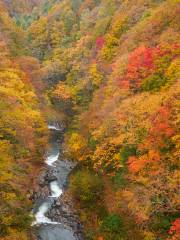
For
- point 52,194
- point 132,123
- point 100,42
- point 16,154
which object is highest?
point 100,42

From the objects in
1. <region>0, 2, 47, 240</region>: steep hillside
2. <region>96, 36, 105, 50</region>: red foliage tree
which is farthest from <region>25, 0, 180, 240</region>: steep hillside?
<region>0, 2, 47, 240</region>: steep hillside

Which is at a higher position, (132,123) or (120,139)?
(132,123)

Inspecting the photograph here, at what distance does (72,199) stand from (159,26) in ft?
87.3

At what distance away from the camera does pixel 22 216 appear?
31.0 meters

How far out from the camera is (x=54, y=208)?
124 ft

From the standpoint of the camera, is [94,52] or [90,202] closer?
[90,202]

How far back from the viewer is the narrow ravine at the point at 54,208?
34188mm

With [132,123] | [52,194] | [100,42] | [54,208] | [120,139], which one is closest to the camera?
[132,123]

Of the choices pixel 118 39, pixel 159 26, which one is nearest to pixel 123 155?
pixel 159 26

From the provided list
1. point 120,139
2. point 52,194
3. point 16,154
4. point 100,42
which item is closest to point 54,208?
point 52,194

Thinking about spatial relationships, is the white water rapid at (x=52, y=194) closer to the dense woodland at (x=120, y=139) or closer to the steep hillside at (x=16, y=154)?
the steep hillside at (x=16, y=154)

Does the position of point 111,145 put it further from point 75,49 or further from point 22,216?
point 75,49

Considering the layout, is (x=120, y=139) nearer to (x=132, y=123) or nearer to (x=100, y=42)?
(x=132, y=123)

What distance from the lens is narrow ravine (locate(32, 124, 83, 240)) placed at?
34.2 m
